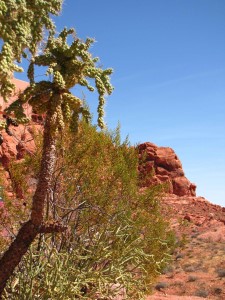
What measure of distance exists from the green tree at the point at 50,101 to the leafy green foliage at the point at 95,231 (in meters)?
0.86

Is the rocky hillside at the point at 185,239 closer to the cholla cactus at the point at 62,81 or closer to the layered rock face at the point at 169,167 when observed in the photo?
the layered rock face at the point at 169,167

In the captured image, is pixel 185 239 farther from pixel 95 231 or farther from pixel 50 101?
pixel 50 101

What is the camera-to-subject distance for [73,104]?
7.77 meters

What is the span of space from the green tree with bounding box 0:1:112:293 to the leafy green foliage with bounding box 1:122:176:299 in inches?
33.9

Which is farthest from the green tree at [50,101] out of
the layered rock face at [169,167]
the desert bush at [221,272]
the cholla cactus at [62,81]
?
the layered rock face at [169,167]

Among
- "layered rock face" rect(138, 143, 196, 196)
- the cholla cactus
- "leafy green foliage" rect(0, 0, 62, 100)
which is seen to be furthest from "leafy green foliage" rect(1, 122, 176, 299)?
"layered rock face" rect(138, 143, 196, 196)

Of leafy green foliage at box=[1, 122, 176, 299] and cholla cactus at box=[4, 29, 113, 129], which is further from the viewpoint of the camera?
leafy green foliage at box=[1, 122, 176, 299]

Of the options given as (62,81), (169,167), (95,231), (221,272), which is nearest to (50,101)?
(62,81)

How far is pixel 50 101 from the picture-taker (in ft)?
24.8

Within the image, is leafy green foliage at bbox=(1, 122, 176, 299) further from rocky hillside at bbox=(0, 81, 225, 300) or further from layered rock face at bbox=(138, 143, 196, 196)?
layered rock face at bbox=(138, 143, 196, 196)

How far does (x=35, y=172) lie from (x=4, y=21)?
36.8ft

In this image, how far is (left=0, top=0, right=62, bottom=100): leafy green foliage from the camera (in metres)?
5.71

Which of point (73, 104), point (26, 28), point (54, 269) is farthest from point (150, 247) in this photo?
point (26, 28)

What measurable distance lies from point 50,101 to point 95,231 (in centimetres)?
432
